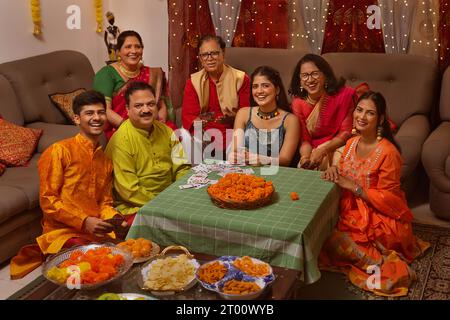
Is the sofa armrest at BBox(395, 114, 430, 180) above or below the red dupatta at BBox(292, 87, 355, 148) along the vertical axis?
below

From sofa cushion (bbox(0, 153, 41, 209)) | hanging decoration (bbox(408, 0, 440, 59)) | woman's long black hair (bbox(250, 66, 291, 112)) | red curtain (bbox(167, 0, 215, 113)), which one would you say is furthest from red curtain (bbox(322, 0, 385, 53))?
sofa cushion (bbox(0, 153, 41, 209))

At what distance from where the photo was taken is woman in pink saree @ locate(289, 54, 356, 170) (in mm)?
3410

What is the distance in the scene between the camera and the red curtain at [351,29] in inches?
166

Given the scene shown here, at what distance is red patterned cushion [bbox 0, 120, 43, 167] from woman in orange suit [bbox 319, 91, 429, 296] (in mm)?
1802

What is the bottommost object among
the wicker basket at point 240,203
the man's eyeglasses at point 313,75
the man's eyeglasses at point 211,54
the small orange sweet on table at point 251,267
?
the small orange sweet on table at point 251,267

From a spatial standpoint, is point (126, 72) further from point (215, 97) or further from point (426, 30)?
point (426, 30)

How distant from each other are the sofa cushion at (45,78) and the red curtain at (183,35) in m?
0.73

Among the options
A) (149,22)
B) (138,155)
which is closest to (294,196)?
(138,155)

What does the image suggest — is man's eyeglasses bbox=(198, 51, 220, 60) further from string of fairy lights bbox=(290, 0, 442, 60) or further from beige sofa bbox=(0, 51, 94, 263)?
string of fairy lights bbox=(290, 0, 442, 60)

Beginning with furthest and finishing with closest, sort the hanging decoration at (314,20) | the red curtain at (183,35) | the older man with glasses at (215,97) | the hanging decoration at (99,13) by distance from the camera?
the hanging decoration at (99,13), the red curtain at (183,35), the hanging decoration at (314,20), the older man with glasses at (215,97)

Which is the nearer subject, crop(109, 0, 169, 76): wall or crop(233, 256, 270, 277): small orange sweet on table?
crop(233, 256, 270, 277): small orange sweet on table

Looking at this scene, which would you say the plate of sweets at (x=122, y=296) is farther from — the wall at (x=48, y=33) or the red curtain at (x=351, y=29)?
the red curtain at (x=351, y=29)

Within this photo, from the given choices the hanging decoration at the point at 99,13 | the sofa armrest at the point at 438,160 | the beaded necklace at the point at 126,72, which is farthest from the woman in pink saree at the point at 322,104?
the hanging decoration at the point at 99,13

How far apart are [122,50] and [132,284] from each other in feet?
7.24
